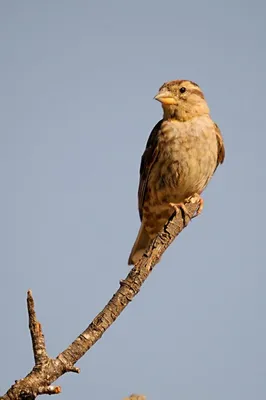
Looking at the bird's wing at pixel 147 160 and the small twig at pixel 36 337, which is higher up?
the bird's wing at pixel 147 160

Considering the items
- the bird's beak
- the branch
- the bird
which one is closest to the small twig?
the branch

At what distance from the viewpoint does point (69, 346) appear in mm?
3525

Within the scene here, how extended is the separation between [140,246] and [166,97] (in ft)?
5.48

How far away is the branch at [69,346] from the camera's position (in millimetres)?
3189

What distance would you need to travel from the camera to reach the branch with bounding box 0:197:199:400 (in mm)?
3189

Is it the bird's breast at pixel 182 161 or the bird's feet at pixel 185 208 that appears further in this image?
the bird's breast at pixel 182 161

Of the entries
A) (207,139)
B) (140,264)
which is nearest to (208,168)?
(207,139)

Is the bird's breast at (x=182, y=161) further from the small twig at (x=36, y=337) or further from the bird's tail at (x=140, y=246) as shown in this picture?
the small twig at (x=36, y=337)

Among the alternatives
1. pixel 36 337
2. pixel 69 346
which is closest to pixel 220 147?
pixel 69 346

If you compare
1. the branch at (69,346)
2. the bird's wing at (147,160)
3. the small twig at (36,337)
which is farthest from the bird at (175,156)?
the small twig at (36,337)

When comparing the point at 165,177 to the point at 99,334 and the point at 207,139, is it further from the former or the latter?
the point at 99,334

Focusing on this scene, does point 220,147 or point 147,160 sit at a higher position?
point 220,147

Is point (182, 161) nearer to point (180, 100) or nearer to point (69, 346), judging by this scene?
point (180, 100)

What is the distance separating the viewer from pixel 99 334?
3650 millimetres
